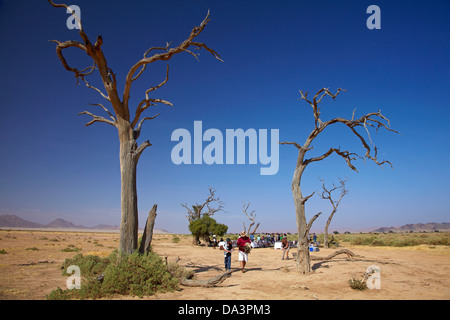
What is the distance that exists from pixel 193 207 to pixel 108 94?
34311 mm

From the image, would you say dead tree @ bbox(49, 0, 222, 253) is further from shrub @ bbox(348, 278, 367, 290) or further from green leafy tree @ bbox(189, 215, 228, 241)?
green leafy tree @ bbox(189, 215, 228, 241)

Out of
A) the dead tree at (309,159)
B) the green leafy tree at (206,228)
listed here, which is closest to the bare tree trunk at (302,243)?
the dead tree at (309,159)

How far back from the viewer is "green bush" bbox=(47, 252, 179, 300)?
7629mm

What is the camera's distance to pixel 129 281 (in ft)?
27.1

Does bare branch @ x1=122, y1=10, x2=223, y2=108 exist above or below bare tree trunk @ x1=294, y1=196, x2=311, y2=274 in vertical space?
above

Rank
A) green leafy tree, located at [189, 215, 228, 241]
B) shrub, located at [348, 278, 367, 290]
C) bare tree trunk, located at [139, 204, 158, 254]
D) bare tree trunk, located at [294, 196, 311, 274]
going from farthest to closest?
1. green leafy tree, located at [189, 215, 228, 241]
2. bare tree trunk, located at [294, 196, 311, 274]
3. bare tree trunk, located at [139, 204, 158, 254]
4. shrub, located at [348, 278, 367, 290]

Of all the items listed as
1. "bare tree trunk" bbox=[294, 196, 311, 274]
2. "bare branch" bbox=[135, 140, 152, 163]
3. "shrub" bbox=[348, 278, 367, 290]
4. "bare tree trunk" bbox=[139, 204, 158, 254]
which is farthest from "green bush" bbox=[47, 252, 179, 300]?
"bare tree trunk" bbox=[294, 196, 311, 274]

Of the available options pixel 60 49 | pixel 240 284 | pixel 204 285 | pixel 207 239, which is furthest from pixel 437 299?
pixel 207 239

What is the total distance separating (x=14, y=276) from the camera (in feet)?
35.5

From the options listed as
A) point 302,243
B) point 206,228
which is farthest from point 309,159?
point 206,228

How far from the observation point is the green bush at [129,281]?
763 centimetres

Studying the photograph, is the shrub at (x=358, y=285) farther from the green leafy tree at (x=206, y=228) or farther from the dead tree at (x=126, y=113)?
the green leafy tree at (x=206, y=228)
